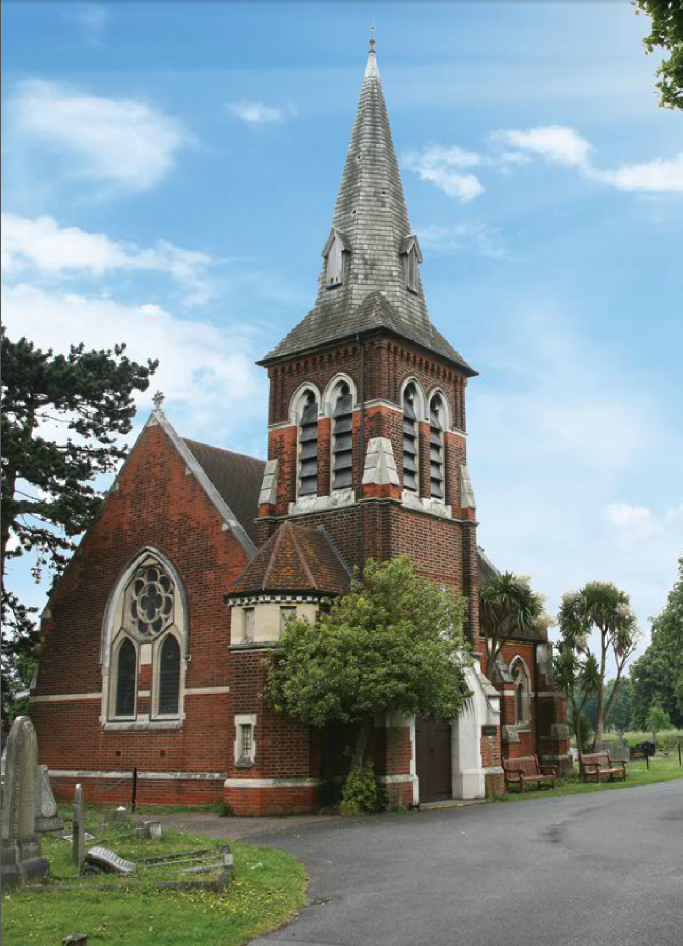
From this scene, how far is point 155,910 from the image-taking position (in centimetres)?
1095

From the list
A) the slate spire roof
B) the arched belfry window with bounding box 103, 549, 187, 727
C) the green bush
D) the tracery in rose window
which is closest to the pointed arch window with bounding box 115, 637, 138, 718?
the arched belfry window with bounding box 103, 549, 187, 727

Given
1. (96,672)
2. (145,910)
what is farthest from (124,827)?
(96,672)

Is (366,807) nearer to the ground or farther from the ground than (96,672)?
nearer to the ground

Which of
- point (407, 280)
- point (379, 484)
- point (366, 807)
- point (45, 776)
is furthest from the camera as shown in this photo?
point (407, 280)

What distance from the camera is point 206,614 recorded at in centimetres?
2712

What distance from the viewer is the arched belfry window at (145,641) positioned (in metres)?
27.8

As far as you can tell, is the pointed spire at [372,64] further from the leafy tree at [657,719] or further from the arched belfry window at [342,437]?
the leafy tree at [657,719]

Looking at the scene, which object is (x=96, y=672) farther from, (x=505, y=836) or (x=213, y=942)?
(x=213, y=942)

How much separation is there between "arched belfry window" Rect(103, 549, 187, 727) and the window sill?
0.18ft

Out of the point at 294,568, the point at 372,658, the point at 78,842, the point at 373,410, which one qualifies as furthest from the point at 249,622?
the point at 78,842

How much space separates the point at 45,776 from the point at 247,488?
17.7m

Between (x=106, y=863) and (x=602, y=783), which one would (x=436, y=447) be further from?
(x=106, y=863)

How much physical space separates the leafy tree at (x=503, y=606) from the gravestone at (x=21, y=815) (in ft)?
67.9

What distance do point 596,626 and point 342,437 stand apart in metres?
16.2
